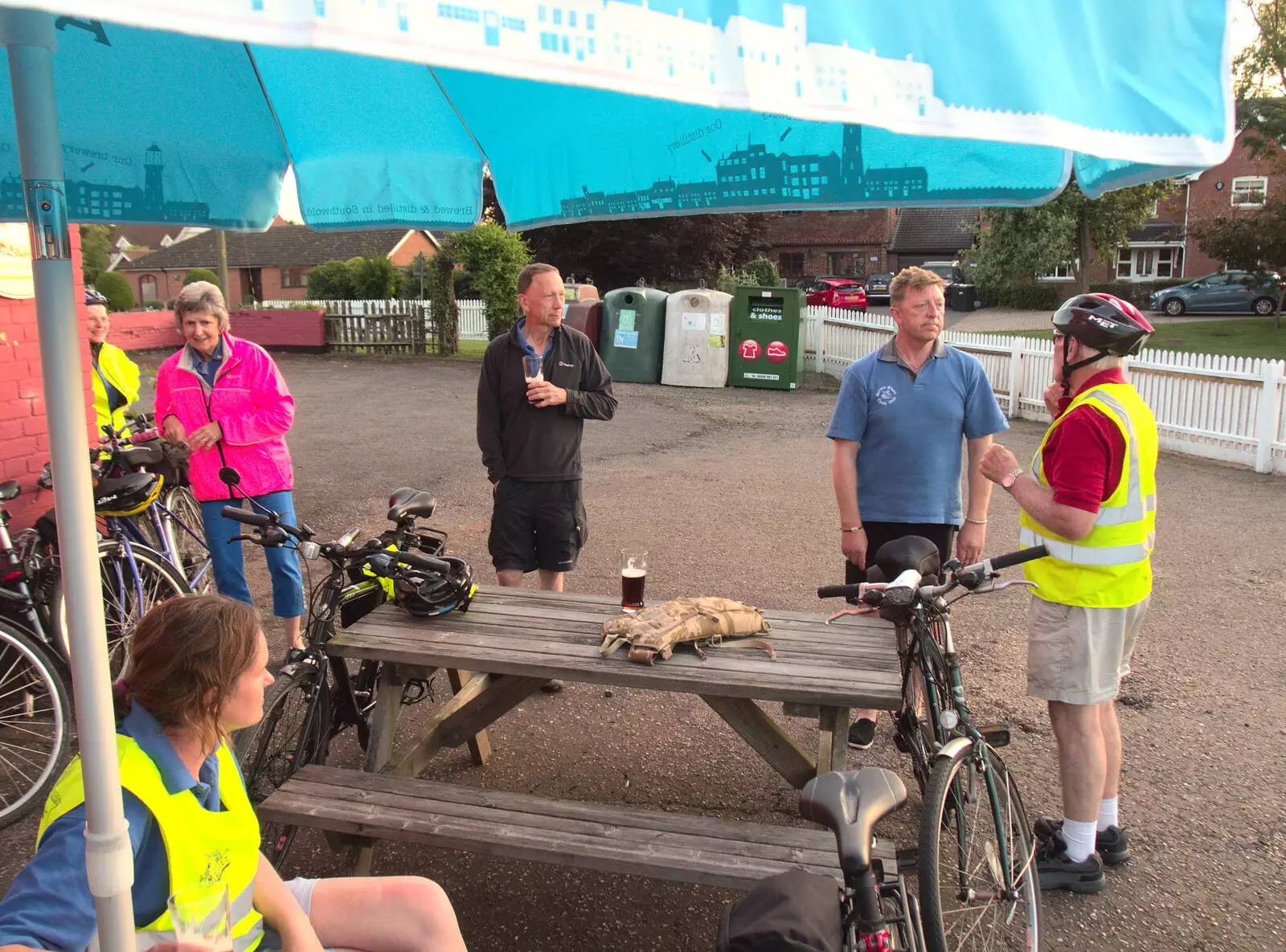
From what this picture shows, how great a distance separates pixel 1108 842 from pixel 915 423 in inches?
66.3

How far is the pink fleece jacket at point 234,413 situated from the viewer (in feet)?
14.8

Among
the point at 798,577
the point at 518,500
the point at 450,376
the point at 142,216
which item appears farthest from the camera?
the point at 450,376

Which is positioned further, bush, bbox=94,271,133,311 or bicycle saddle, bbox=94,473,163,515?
bush, bbox=94,271,133,311

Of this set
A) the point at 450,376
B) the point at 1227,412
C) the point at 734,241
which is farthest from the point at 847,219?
the point at 1227,412

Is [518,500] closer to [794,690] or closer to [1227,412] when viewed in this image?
Result: [794,690]

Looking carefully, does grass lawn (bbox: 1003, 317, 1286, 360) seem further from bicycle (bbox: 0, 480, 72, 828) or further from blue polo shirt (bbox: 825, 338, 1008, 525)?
bicycle (bbox: 0, 480, 72, 828)

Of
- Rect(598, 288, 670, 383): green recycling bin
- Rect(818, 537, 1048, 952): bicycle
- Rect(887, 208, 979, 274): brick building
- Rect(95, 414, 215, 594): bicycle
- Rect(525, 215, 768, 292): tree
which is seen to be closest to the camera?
Rect(818, 537, 1048, 952): bicycle

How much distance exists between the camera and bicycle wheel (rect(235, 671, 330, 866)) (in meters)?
3.13

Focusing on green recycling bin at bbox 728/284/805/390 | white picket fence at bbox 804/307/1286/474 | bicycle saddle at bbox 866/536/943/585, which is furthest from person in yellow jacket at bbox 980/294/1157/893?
green recycling bin at bbox 728/284/805/390

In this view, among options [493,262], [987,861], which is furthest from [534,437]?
[493,262]

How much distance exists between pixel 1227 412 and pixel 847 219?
41308mm

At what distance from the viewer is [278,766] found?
11.2 feet

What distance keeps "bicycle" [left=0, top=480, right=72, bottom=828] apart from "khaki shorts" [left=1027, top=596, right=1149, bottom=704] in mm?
3529

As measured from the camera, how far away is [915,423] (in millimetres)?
3914
